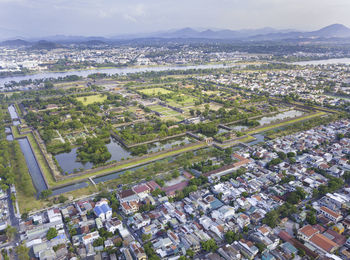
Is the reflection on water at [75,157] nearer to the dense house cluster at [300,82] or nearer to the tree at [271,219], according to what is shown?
the tree at [271,219]

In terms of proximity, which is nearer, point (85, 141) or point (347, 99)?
point (85, 141)

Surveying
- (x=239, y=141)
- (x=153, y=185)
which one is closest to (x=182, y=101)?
(x=239, y=141)

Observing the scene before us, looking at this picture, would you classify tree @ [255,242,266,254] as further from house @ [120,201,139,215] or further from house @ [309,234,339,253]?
house @ [120,201,139,215]

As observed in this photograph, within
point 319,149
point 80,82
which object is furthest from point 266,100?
point 80,82

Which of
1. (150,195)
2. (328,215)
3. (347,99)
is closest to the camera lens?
(328,215)

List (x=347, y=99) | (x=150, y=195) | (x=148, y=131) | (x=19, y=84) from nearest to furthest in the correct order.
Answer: (x=150, y=195), (x=148, y=131), (x=347, y=99), (x=19, y=84)

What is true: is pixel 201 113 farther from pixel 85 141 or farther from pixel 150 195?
pixel 150 195

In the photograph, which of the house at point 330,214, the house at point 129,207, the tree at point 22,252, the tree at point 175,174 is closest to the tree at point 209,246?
the house at point 129,207
